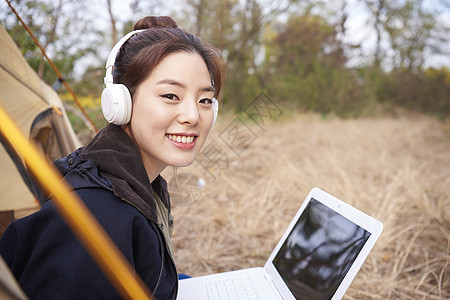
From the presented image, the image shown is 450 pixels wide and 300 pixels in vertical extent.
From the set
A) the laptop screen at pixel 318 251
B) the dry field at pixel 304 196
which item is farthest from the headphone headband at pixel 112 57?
the dry field at pixel 304 196

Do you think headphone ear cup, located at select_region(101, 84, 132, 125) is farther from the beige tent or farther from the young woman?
the beige tent

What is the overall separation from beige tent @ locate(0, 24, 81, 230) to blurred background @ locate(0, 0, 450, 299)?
43 cm

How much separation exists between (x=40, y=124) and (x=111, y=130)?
1.66 m

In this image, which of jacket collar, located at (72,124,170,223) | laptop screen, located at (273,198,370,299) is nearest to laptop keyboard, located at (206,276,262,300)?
laptop screen, located at (273,198,370,299)

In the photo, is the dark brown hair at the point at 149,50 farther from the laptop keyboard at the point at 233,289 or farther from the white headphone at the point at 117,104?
the laptop keyboard at the point at 233,289

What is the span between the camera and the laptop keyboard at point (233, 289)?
142cm

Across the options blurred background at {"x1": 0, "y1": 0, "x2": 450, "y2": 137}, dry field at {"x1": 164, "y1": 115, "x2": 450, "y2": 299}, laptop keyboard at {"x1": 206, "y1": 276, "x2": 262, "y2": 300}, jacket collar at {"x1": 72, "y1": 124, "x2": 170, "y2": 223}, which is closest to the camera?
jacket collar at {"x1": 72, "y1": 124, "x2": 170, "y2": 223}

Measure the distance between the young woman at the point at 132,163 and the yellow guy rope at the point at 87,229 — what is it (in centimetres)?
2

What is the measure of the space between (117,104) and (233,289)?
1019 mm

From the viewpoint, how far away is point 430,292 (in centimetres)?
226

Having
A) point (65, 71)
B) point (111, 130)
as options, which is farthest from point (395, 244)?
point (65, 71)

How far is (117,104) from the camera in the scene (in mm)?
1062

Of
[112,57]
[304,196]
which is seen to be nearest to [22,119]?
[112,57]

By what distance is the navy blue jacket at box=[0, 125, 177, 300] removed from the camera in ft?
2.58
